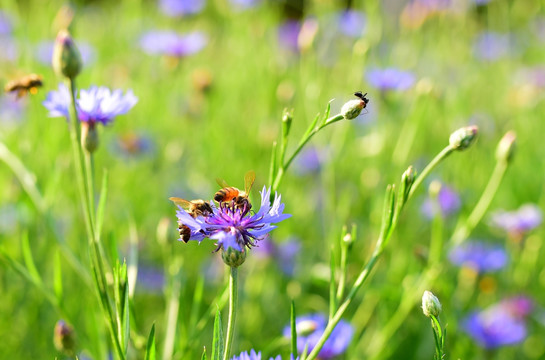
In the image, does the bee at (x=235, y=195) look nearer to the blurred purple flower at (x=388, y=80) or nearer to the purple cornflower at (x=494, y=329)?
the purple cornflower at (x=494, y=329)

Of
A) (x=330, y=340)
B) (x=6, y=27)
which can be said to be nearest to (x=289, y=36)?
(x=6, y=27)

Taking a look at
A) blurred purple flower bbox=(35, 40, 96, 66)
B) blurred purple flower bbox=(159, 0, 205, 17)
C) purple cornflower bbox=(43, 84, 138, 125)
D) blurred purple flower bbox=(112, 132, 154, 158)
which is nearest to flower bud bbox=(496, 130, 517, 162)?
purple cornflower bbox=(43, 84, 138, 125)

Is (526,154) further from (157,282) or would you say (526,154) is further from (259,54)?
(157,282)

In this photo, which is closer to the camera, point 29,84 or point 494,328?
point 29,84

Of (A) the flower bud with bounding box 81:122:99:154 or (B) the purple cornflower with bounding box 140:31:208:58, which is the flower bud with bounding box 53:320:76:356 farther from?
(B) the purple cornflower with bounding box 140:31:208:58

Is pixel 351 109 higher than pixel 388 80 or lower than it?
lower

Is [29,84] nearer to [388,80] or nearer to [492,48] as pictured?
[388,80]

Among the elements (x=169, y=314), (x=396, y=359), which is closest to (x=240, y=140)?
(x=396, y=359)
